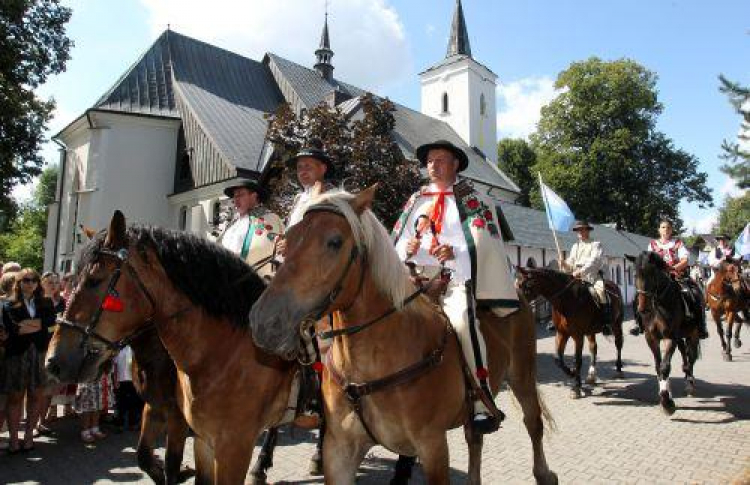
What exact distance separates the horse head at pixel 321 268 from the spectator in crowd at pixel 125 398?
6.07 m

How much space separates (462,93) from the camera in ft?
151

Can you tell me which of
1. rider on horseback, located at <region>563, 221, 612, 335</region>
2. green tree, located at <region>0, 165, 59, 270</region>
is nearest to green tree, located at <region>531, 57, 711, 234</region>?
rider on horseback, located at <region>563, 221, 612, 335</region>

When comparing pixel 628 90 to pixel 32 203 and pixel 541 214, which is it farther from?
pixel 32 203

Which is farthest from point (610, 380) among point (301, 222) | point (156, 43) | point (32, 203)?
point (32, 203)

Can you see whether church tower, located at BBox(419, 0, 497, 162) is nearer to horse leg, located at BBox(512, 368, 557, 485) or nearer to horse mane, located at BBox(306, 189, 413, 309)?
horse leg, located at BBox(512, 368, 557, 485)

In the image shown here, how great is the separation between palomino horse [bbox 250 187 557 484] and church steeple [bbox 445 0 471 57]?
48.1 meters

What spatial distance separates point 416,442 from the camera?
2.73 m

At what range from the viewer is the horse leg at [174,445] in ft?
12.0

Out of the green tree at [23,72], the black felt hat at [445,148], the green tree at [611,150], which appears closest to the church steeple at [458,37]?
the green tree at [611,150]

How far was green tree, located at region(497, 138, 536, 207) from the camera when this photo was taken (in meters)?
53.3

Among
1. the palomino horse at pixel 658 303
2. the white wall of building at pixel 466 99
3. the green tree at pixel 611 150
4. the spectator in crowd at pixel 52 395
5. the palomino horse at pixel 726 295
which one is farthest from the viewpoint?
the white wall of building at pixel 466 99

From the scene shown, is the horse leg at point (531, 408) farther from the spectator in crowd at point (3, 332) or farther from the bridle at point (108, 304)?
the spectator in crowd at point (3, 332)

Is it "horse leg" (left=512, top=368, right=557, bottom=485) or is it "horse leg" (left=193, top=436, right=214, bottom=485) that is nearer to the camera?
"horse leg" (left=193, top=436, right=214, bottom=485)

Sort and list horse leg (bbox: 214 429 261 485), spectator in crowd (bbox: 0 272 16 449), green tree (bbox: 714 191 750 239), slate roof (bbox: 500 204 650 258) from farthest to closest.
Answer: green tree (bbox: 714 191 750 239)
slate roof (bbox: 500 204 650 258)
spectator in crowd (bbox: 0 272 16 449)
horse leg (bbox: 214 429 261 485)
